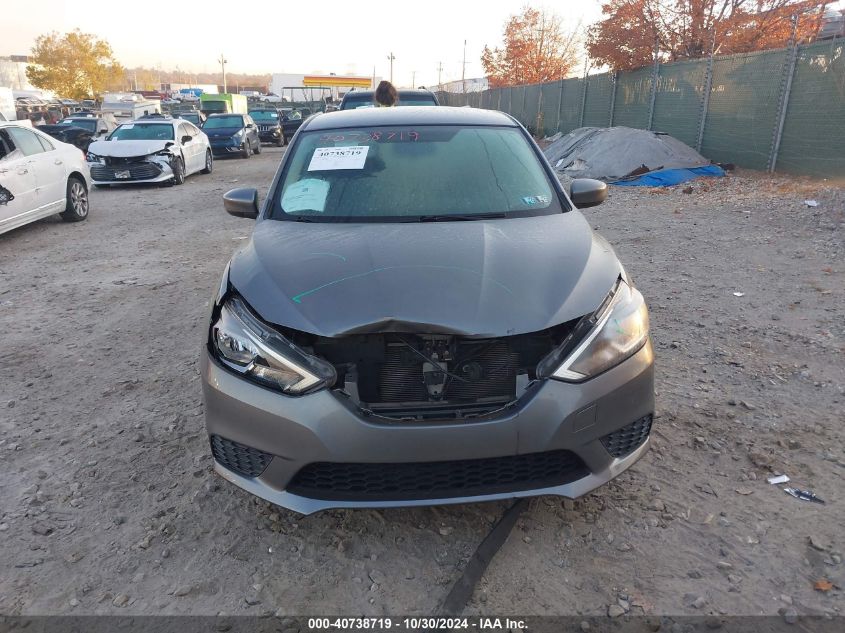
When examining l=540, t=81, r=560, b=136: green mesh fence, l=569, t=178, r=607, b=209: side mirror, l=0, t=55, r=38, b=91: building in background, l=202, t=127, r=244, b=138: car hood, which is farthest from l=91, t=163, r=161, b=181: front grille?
l=0, t=55, r=38, b=91: building in background

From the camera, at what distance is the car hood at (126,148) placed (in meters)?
12.9

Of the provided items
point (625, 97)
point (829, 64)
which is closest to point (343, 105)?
point (829, 64)

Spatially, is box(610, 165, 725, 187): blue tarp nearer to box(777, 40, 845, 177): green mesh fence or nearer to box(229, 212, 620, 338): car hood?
box(777, 40, 845, 177): green mesh fence

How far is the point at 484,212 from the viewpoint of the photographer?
314cm

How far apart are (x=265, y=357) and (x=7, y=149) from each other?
307 inches

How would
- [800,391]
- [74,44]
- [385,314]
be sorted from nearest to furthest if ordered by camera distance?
[385,314] → [800,391] → [74,44]

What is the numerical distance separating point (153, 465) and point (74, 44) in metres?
70.7

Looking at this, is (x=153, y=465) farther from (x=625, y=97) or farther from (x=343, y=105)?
(x=625, y=97)

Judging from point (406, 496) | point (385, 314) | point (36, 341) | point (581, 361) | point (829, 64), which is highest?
point (829, 64)

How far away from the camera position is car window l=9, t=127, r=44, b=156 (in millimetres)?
8148

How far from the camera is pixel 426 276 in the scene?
92.4 inches

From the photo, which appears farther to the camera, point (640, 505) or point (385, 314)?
point (640, 505)

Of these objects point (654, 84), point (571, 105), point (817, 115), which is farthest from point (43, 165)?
point (571, 105)

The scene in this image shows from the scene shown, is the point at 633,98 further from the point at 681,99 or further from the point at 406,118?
the point at 406,118
